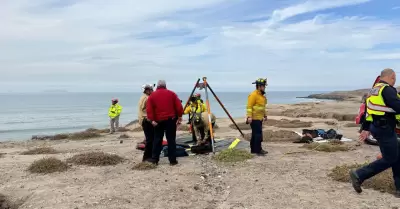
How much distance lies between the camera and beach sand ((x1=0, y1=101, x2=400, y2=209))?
6.45 metres

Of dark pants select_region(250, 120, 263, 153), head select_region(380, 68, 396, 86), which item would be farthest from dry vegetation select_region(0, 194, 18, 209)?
head select_region(380, 68, 396, 86)

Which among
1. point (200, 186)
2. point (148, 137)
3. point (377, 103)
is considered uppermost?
point (377, 103)

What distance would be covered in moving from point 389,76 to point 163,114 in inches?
214

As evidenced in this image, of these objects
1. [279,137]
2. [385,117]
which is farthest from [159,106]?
[279,137]

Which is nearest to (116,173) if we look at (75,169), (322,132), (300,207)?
(75,169)

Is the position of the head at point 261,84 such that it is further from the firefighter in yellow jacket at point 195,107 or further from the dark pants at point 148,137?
the dark pants at point 148,137

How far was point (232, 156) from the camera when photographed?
33.3 feet

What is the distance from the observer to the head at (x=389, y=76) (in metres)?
6.18

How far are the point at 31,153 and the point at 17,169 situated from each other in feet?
11.3

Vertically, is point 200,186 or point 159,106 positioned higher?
point 159,106

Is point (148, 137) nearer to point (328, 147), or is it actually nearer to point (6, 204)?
point (6, 204)

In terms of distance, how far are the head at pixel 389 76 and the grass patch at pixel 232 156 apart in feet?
15.5

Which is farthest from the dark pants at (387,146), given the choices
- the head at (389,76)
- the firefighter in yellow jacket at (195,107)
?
the firefighter in yellow jacket at (195,107)

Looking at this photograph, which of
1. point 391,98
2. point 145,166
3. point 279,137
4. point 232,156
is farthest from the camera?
point 279,137
